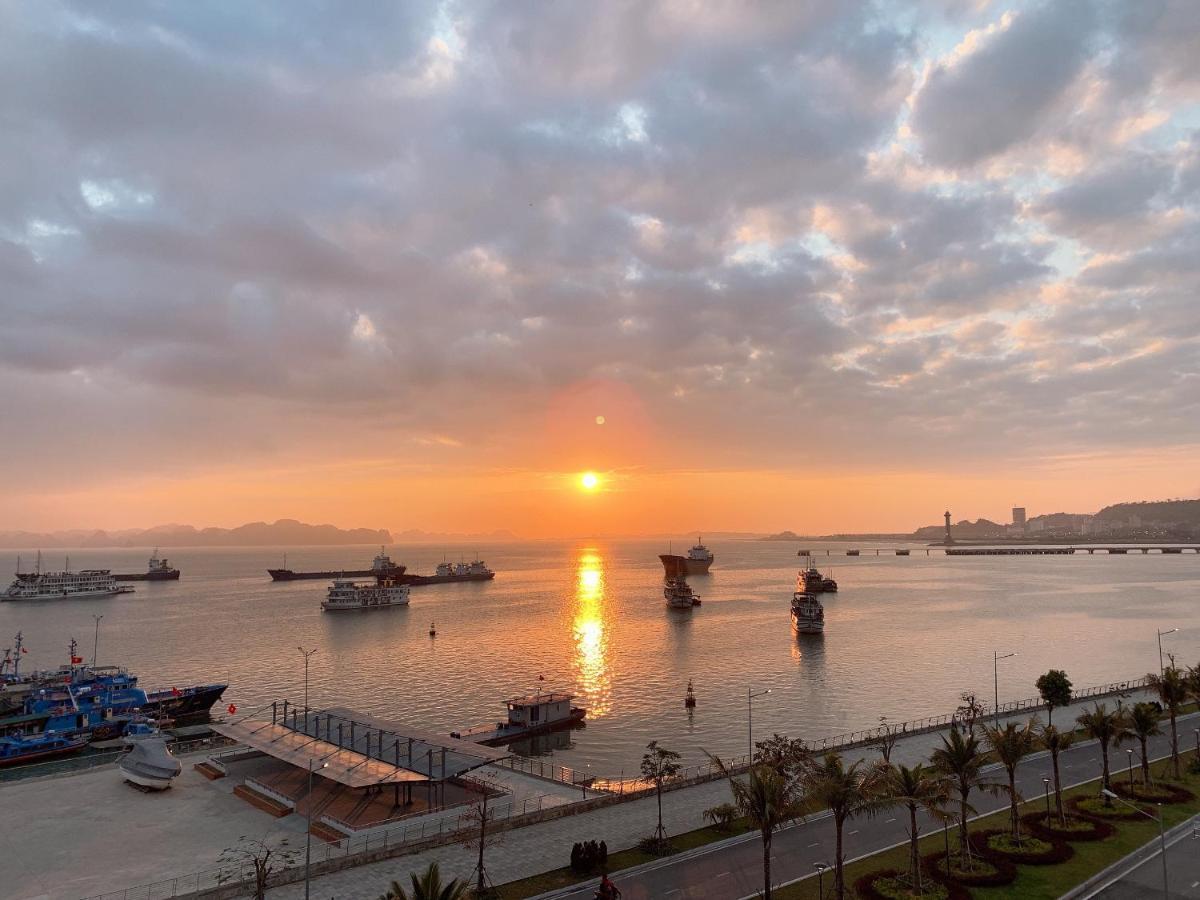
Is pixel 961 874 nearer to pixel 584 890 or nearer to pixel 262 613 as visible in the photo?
pixel 584 890

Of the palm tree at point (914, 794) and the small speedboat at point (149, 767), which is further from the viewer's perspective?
the small speedboat at point (149, 767)

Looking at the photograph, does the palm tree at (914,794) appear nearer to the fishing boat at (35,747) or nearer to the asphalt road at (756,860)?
the asphalt road at (756,860)

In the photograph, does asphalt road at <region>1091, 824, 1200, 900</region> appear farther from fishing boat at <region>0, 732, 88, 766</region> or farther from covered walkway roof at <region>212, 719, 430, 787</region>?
fishing boat at <region>0, 732, 88, 766</region>

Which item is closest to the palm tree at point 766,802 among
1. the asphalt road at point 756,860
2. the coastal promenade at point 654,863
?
the asphalt road at point 756,860

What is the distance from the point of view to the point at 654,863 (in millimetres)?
38969

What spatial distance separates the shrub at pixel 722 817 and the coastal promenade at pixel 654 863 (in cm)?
114

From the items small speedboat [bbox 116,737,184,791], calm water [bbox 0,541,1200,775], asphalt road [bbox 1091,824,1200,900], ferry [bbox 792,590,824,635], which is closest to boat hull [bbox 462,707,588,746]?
calm water [bbox 0,541,1200,775]

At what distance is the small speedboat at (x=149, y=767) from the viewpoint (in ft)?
174

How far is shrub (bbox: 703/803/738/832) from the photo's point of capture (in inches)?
1677

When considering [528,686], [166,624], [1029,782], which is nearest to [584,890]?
[1029,782]

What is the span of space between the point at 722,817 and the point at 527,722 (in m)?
39.6

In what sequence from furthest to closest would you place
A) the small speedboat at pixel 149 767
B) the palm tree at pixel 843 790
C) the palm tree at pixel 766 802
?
the small speedboat at pixel 149 767
the palm tree at pixel 843 790
the palm tree at pixel 766 802

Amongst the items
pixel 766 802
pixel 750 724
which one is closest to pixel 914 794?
pixel 766 802

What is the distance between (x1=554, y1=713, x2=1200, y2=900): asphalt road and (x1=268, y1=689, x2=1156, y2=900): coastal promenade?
5 centimetres
